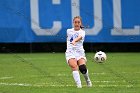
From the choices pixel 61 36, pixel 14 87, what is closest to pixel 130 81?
pixel 14 87

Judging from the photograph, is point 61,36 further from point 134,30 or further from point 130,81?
point 130,81

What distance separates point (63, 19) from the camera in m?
30.5

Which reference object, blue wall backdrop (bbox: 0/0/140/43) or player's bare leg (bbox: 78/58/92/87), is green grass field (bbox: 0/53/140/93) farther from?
blue wall backdrop (bbox: 0/0/140/43)

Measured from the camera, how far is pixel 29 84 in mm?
14414

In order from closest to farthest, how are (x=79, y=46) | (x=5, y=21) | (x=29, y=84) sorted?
(x=79, y=46) → (x=29, y=84) → (x=5, y=21)

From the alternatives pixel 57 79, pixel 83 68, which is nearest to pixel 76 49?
pixel 83 68

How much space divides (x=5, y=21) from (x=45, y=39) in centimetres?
242

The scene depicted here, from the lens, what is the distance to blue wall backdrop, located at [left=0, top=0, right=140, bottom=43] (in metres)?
30.3

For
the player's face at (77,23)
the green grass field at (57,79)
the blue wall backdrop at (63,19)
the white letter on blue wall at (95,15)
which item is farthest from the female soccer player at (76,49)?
the white letter on blue wall at (95,15)

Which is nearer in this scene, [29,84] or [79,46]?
[79,46]

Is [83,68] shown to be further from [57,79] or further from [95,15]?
[95,15]

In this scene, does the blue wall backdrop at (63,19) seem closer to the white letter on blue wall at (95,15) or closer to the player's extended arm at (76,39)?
the white letter on blue wall at (95,15)

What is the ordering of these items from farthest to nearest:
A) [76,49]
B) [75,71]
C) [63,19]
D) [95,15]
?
[95,15] < [63,19] < [76,49] < [75,71]

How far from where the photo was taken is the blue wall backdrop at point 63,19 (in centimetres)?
3028
